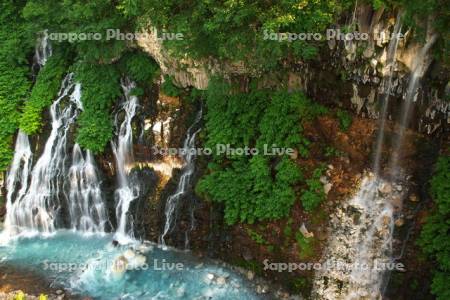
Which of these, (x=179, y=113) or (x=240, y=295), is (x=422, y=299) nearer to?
(x=240, y=295)

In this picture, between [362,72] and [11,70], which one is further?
[11,70]

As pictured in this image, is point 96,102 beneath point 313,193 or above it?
above

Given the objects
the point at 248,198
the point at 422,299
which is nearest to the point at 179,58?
the point at 248,198

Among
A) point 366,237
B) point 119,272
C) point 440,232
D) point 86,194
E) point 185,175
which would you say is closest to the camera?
point 440,232

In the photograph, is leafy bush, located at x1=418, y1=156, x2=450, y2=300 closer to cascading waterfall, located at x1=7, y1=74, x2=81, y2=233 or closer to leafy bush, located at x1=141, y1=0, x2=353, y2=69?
leafy bush, located at x1=141, y1=0, x2=353, y2=69

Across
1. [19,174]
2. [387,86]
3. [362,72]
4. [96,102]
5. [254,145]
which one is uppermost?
[362,72]

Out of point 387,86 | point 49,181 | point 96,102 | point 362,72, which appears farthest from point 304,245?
point 49,181

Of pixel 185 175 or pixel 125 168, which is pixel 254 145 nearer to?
pixel 185 175
